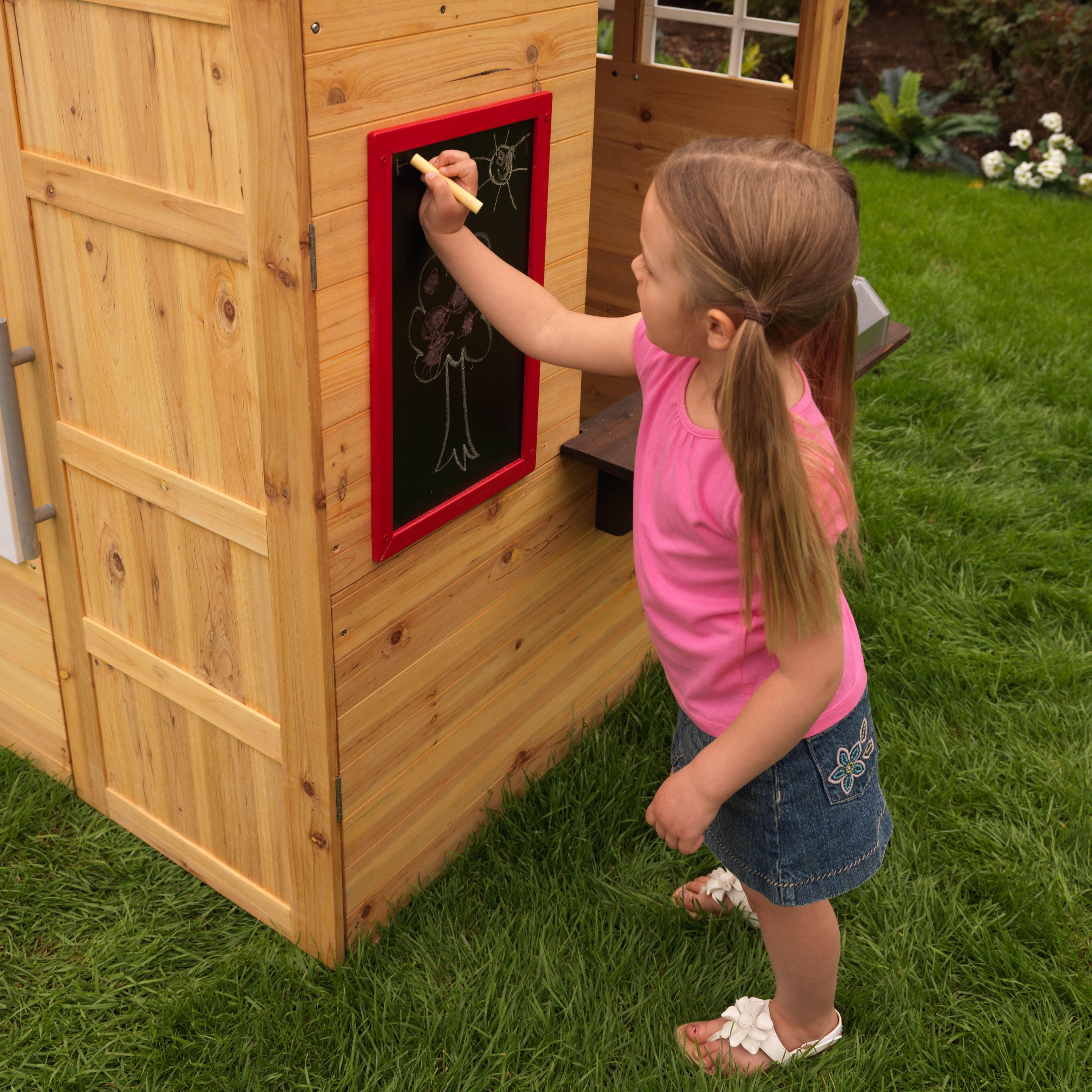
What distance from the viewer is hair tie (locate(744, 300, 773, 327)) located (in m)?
1.50

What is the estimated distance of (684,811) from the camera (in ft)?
5.64

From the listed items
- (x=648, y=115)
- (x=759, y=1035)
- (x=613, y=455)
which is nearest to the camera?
(x=759, y=1035)

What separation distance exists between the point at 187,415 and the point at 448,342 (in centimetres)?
43

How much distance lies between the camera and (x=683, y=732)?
206cm

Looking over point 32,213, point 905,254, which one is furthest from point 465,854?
point 905,254

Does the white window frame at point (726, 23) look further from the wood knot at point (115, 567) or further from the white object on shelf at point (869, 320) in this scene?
the wood knot at point (115, 567)

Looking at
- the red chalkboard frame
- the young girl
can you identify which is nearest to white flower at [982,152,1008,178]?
the red chalkboard frame

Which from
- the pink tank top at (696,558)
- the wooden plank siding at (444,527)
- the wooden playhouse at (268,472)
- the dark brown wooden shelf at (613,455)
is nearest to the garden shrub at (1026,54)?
the wooden playhouse at (268,472)

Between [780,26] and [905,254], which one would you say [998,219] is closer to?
[905,254]

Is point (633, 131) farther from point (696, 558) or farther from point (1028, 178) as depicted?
point (1028, 178)

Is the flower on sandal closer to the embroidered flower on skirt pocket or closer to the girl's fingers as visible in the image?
the embroidered flower on skirt pocket

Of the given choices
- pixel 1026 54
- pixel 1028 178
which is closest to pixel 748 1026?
pixel 1028 178

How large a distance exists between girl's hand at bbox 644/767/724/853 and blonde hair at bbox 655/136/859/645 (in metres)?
0.25

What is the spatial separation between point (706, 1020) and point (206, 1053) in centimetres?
87
